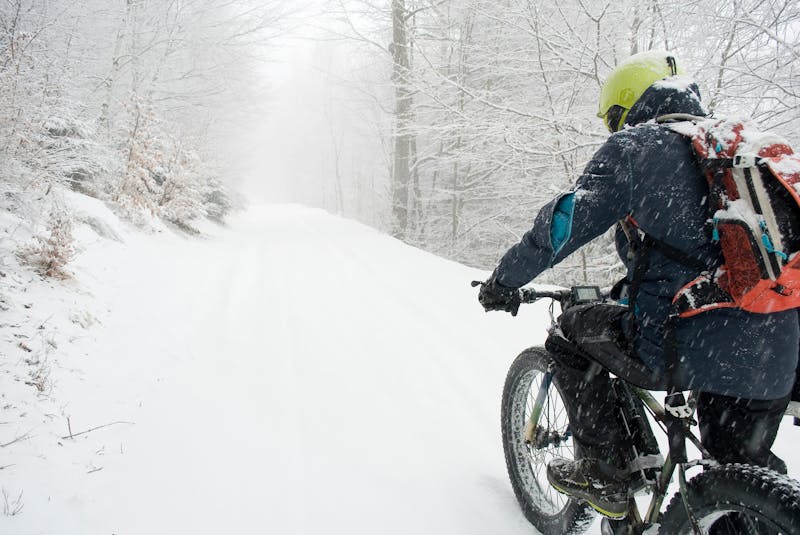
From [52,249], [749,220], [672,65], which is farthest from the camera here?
[52,249]

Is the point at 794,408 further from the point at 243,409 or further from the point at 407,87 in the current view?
the point at 407,87

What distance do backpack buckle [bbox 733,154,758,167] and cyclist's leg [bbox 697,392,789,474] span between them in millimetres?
815

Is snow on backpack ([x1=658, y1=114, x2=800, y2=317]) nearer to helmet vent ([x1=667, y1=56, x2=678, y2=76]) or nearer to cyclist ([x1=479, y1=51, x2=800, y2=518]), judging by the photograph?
cyclist ([x1=479, y1=51, x2=800, y2=518])

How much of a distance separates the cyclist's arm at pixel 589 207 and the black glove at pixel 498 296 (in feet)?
1.00

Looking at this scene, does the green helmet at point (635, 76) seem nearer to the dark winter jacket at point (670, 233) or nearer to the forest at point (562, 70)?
the dark winter jacket at point (670, 233)

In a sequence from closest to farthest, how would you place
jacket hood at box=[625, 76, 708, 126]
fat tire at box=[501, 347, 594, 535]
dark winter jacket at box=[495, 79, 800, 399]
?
1. dark winter jacket at box=[495, 79, 800, 399]
2. jacket hood at box=[625, 76, 708, 126]
3. fat tire at box=[501, 347, 594, 535]

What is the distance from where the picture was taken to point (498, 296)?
2.15m

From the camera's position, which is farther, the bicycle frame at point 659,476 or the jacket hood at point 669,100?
the jacket hood at point 669,100

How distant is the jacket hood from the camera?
1.68 metres

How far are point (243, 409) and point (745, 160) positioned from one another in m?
3.41

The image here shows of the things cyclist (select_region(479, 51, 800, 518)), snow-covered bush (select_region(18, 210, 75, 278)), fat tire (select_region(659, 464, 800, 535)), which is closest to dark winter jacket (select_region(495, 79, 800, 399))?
cyclist (select_region(479, 51, 800, 518))

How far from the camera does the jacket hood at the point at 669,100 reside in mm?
1680

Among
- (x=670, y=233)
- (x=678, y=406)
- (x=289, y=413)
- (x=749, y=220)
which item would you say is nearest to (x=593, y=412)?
(x=678, y=406)

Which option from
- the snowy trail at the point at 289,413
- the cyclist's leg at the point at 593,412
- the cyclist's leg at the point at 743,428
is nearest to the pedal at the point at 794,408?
the cyclist's leg at the point at 743,428
